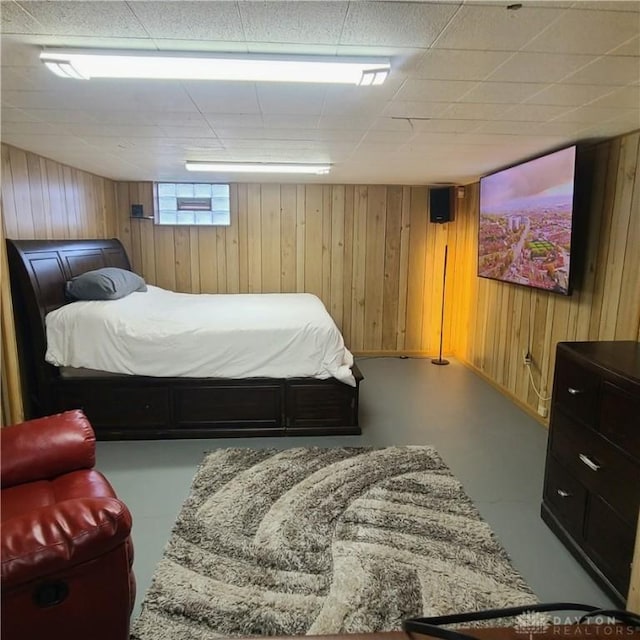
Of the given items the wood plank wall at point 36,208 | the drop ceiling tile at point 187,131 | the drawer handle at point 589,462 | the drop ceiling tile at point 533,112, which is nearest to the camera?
the drawer handle at point 589,462

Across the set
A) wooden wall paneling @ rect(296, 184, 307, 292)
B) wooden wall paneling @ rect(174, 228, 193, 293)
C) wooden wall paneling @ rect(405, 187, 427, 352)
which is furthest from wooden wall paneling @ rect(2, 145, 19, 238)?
wooden wall paneling @ rect(405, 187, 427, 352)

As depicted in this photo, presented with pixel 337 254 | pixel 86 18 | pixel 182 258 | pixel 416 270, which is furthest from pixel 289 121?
pixel 416 270

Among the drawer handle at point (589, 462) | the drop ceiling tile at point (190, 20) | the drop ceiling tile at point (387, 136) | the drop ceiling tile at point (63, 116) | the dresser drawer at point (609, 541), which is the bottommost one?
the dresser drawer at point (609, 541)

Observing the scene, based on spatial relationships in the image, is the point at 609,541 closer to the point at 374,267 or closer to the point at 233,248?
the point at 374,267

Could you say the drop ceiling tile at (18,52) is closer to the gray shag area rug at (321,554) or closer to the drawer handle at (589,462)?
the gray shag area rug at (321,554)

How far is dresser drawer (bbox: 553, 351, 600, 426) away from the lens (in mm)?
2100

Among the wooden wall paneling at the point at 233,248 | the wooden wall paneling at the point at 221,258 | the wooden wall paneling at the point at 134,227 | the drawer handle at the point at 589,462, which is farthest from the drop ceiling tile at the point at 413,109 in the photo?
the wooden wall paneling at the point at 134,227

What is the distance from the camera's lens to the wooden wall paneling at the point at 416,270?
18.2 feet

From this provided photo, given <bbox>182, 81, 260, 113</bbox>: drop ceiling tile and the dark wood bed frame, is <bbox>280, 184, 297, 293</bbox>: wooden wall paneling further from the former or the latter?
<bbox>182, 81, 260, 113</bbox>: drop ceiling tile

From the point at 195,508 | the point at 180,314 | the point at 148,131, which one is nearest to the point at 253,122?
the point at 148,131

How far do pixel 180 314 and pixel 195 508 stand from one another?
1.75 m

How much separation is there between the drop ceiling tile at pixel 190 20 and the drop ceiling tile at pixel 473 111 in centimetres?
122

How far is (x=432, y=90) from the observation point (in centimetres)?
205

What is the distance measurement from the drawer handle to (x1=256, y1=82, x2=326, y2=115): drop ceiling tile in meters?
2.07
